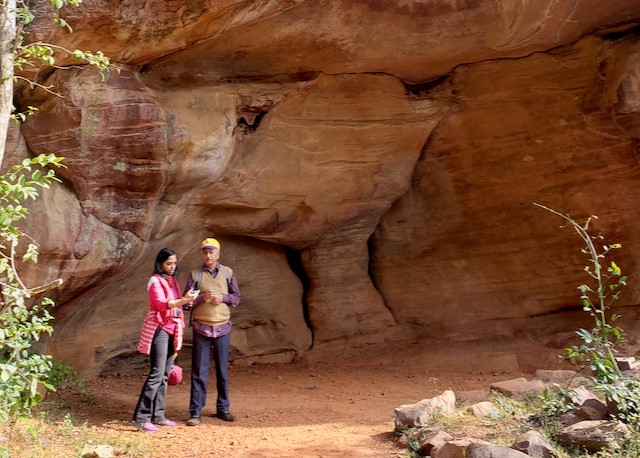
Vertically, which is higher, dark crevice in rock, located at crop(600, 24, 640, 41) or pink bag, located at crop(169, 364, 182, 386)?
dark crevice in rock, located at crop(600, 24, 640, 41)

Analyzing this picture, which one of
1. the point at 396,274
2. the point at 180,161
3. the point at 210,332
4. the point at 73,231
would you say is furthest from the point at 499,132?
the point at 73,231

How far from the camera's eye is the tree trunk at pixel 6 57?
4.56 meters

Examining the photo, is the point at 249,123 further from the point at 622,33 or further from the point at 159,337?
the point at 622,33

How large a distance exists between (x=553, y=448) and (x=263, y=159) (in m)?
4.79

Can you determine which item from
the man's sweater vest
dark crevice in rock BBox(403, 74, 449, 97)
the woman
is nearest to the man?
the man's sweater vest

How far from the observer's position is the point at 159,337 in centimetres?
595

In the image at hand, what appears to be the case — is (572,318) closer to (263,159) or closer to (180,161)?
(263,159)

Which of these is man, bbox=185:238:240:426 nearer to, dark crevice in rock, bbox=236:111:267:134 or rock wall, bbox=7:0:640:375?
rock wall, bbox=7:0:640:375

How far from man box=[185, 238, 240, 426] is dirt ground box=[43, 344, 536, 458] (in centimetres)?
25

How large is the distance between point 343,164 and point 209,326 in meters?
3.25

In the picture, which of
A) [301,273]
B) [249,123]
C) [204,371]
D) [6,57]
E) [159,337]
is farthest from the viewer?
[301,273]

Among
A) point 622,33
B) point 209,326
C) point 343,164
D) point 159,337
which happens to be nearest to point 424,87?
point 343,164

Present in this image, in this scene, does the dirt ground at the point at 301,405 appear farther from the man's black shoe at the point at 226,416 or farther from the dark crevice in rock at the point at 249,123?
the dark crevice in rock at the point at 249,123

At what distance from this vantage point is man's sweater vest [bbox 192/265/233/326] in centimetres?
629
